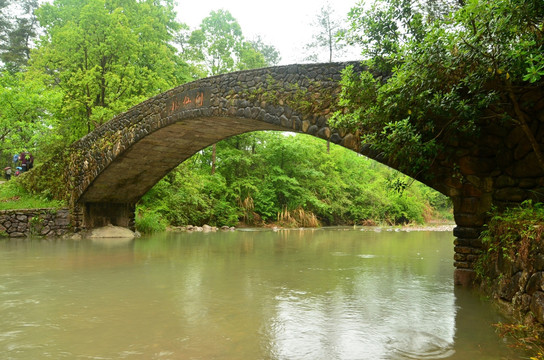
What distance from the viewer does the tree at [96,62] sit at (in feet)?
46.5

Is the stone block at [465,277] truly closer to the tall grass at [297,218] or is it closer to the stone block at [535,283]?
the stone block at [535,283]

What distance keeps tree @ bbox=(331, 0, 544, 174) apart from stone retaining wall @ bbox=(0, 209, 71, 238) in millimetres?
10037

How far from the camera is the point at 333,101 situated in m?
6.30

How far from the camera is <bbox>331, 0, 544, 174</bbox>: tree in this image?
3678 mm

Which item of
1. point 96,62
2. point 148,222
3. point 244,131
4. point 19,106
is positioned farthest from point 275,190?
point 19,106

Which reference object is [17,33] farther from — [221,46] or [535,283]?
[535,283]

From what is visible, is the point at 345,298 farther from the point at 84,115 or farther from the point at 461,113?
the point at 84,115

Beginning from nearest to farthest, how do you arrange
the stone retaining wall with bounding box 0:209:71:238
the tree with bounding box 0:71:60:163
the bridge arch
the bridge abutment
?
the bridge arch, the stone retaining wall with bounding box 0:209:71:238, the tree with bounding box 0:71:60:163, the bridge abutment

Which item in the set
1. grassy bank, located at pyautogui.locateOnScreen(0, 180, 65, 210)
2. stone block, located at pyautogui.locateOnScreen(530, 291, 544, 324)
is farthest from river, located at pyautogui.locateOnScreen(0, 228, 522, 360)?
grassy bank, located at pyautogui.locateOnScreen(0, 180, 65, 210)

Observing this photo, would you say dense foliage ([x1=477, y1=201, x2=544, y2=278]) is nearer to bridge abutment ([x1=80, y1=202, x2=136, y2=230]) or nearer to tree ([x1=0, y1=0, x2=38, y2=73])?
bridge abutment ([x1=80, y1=202, x2=136, y2=230])

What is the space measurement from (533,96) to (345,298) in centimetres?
302

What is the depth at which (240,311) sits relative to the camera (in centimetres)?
382

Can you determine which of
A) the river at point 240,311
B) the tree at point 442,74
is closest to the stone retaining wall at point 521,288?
the river at point 240,311

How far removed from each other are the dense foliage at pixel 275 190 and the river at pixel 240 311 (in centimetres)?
889
